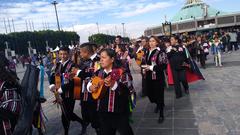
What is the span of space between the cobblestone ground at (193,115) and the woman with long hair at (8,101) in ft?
9.04

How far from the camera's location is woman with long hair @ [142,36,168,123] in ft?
22.5

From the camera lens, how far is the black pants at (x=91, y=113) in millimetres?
5824

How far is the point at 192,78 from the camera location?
32.8ft

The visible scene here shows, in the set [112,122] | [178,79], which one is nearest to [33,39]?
[178,79]

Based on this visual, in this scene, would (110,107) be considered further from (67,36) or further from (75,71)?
(67,36)

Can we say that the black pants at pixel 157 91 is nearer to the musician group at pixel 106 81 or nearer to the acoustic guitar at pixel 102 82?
the musician group at pixel 106 81

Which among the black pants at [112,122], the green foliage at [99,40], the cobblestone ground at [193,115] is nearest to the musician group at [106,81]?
the black pants at [112,122]

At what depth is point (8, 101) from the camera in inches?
157

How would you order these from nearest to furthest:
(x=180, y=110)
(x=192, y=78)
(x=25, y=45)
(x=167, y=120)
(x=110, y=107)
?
(x=110, y=107)
(x=167, y=120)
(x=180, y=110)
(x=192, y=78)
(x=25, y=45)

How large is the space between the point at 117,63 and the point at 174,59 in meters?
4.72

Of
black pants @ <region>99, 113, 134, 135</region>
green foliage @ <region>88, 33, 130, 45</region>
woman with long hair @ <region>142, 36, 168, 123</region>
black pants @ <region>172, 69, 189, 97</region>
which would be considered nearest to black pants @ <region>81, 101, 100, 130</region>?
black pants @ <region>99, 113, 134, 135</region>

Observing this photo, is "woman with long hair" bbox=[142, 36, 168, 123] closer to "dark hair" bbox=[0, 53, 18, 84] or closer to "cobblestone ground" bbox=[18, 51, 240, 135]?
"cobblestone ground" bbox=[18, 51, 240, 135]

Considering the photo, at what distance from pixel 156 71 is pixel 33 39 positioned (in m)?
77.6

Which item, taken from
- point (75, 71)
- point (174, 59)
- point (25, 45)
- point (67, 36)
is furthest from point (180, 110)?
point (67, 36)
